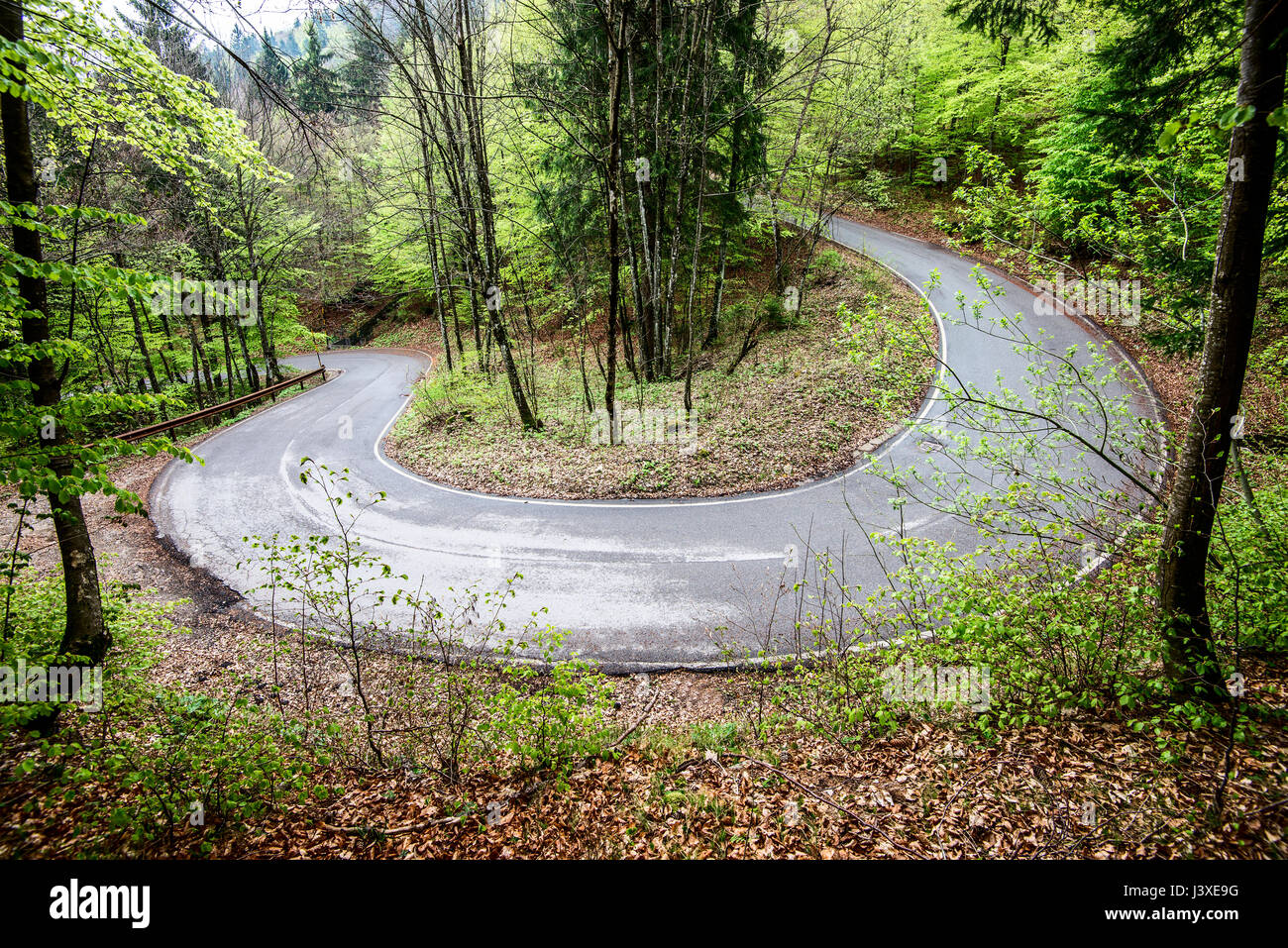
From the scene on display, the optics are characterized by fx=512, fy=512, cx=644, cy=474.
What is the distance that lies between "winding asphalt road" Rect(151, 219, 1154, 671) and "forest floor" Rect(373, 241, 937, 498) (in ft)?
2.00

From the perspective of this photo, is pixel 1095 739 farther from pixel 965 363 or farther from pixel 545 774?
pixel 965 363

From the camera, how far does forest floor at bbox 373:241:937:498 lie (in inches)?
440

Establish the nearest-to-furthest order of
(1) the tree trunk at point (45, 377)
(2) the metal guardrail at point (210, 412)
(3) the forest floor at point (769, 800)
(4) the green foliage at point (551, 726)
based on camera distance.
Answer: (3) the forest floor at point (769, 800), (1) the tree trunk at point (45, 377), (4) the green foliage at point (551, 726), (2) the metal guardrail at point (210, 412)

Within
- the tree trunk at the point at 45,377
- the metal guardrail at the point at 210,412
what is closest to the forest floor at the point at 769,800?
the tree trunk at the point at 45,377

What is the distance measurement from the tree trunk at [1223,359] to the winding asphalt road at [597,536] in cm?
104

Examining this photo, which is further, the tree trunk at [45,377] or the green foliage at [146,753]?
the tree trunk at [45,377]

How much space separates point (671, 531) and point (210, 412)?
16842mm

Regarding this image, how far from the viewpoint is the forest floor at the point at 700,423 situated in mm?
11180

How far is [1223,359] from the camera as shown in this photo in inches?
162

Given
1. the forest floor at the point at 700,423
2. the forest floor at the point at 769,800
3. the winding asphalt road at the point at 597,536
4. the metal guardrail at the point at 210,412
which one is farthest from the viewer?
the metal guardrail at the point at 210,412

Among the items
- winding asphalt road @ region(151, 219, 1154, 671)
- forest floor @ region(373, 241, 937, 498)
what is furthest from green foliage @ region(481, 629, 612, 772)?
forest floor @ region(373, 241, 937, 498)

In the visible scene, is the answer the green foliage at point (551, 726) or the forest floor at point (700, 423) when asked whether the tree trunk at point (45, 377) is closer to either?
the green foliage at point (551, 726)

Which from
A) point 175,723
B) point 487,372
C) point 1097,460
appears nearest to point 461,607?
point 175,723

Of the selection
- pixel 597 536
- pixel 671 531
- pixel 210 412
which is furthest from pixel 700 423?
pixel 210 412
